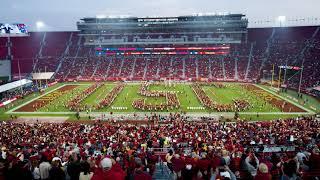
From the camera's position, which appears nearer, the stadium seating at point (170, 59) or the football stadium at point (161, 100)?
the football stadium at point (161, 100)

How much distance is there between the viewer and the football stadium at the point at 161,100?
845cm

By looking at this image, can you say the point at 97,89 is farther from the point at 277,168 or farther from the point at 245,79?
the point at 277,168

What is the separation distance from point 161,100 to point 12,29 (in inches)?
1795

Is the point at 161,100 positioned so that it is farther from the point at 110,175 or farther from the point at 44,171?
the point at 110,175

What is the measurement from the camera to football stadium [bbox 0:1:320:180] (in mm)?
8445

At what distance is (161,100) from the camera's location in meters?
41.7

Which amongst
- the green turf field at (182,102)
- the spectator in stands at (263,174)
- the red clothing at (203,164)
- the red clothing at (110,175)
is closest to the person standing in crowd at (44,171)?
the red clothing at (110,175)

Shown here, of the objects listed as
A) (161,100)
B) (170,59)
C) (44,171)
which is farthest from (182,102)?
(170,59)

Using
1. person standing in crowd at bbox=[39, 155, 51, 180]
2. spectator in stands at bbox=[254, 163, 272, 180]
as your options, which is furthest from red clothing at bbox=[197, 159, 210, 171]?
person standing in crowd at bbox=[39, 155, 51, 180]

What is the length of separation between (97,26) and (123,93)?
37885 mm

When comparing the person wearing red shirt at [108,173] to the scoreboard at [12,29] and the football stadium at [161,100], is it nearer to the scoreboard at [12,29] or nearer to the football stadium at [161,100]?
the football stadium at [161,100]

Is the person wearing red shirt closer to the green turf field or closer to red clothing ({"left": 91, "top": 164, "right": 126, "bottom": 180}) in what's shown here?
red clothing ({"left": 91, "top": 164, "right": 126, "bottom": 180})

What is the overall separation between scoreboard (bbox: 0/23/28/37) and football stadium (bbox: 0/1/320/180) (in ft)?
0.89

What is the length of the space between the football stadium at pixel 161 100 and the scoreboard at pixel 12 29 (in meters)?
0.27
